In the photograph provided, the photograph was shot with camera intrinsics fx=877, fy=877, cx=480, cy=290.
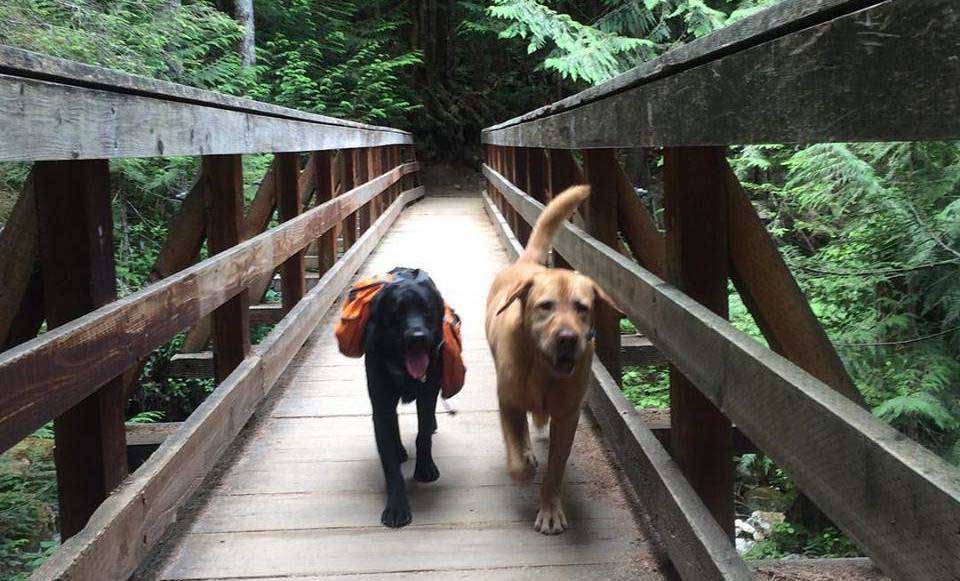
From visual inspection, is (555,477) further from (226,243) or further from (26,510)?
(26,510)

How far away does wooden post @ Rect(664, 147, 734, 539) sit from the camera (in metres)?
2.63

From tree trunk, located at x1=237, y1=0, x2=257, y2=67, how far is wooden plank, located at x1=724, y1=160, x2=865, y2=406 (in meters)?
15.3

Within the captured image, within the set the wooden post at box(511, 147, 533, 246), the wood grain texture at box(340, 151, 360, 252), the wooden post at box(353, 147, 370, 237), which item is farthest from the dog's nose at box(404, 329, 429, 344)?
the wooden post at box(353, 147, 370, 237)

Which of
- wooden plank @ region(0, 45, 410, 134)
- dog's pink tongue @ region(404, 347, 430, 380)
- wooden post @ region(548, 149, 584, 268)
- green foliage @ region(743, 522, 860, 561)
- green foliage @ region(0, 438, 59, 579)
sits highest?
wooden plank @ region(0, 45, 410, 134)

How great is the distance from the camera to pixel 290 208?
5996 millimetres

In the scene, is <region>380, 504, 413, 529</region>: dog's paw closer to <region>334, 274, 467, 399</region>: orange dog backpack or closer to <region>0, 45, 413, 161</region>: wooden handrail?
<region>334, 274, 467, 399</region>: orange dog backpack

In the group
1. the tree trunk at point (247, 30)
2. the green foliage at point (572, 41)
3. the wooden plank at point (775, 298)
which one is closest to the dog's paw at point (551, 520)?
the wooden plank at point (775, 298)

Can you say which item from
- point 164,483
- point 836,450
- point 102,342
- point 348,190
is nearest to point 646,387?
point 348,190

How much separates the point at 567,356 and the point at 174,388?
817 cm

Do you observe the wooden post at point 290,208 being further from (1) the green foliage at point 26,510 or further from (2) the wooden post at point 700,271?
(2) the wooden post at point 700,271

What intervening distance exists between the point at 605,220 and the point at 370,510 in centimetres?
186

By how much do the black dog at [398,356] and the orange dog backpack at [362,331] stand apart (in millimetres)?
57

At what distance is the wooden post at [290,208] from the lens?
5898 mm

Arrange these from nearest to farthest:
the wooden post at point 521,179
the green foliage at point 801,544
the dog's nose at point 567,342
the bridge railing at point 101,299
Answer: the bridge railing at point 101,299 → the dog's nose at point 567,342 → the green foliage at point 801,544 → the wooden post at point 521,179
